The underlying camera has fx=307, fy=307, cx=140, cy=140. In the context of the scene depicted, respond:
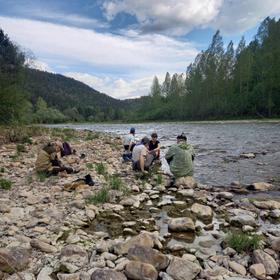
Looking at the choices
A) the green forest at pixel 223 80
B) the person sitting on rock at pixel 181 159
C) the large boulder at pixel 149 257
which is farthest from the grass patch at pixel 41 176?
the green forest at pixel 223 80

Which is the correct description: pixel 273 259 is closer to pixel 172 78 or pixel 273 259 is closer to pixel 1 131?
pixel 1 131

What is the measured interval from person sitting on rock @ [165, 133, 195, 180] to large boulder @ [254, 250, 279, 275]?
549cm

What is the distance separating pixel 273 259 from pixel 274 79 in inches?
2615

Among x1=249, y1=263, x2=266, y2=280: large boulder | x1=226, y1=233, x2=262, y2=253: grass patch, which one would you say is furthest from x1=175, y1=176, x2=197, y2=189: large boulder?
x1=249, y1=263, x2=266, y2=280: large boulder

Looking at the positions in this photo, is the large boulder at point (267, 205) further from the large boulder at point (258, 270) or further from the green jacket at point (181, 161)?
the large boulder at point (258, 270)

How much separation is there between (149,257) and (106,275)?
72 centimetres

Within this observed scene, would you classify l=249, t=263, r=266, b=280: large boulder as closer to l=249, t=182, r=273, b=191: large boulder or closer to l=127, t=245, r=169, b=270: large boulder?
l=127, t=245, r=169, b=270: large boulder

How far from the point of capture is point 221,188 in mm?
9641

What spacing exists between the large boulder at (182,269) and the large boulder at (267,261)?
968mm

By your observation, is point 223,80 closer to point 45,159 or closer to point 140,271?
point 45,159

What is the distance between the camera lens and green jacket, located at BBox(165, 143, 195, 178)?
33.2ft

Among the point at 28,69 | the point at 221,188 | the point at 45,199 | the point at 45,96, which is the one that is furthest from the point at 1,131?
the point at 45,96

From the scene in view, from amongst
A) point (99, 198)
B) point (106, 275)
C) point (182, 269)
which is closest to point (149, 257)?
point (182, 269)

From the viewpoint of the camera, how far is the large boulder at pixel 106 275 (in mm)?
3910
